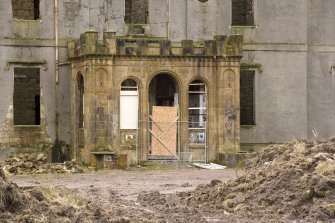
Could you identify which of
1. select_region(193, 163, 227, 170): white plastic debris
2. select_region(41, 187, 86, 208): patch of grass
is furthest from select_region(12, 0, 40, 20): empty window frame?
select_region(41, 187, 86, 208): patch of grass

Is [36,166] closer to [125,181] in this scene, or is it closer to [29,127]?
[29,127]

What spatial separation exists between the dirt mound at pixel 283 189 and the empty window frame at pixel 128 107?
12.3 meters

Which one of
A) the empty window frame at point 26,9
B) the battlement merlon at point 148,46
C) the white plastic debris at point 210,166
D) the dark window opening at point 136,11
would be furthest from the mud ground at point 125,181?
the empty window frame at point 26,9

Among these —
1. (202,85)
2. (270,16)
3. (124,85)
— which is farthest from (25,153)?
(270,16)

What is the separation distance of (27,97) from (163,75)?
6.00 m

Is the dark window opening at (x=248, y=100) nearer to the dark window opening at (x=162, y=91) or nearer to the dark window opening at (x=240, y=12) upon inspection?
the dark window opening at (x=240, y=12)

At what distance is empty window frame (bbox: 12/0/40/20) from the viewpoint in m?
37.9

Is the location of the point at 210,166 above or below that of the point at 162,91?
below

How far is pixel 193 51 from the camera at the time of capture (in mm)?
35062

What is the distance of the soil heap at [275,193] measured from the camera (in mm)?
17688

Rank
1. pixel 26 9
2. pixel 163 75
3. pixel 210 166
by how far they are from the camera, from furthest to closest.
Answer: pixel 26 9 → pixel 163 75 → pixel 210 166

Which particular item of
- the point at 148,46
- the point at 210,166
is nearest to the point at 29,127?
the point at 148,46

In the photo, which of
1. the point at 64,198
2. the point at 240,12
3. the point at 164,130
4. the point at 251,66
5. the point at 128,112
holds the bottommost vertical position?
the point at 64,198

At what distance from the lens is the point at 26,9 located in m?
38.3
